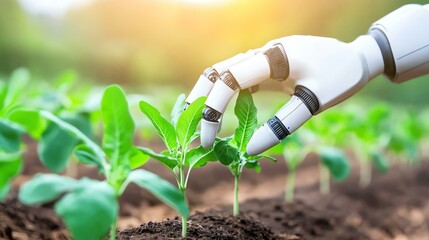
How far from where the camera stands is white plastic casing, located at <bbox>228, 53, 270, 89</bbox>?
956 millimetres

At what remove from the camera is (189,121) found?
0.97 m

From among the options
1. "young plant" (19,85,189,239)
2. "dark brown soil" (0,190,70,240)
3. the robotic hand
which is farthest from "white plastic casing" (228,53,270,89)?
"dark brown soil" (0,190,70,240)

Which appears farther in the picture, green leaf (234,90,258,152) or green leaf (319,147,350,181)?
green leaf (319,147,350,181)

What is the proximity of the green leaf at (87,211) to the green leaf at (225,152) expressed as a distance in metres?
0.31

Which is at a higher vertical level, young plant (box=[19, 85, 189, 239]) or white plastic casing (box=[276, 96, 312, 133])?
white plastic casing (box=[276, 96, 312, 133])

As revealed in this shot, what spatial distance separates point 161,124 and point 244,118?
7.2 inches

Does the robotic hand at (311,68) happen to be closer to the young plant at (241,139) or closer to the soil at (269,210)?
the young plant at (241,139)

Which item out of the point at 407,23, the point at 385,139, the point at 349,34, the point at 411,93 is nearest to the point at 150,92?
the point at 349,34

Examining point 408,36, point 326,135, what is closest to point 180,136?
point 408,36

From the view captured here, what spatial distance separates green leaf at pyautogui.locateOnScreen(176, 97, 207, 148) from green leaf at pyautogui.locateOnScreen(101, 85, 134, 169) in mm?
125

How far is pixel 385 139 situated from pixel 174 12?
3631 mm

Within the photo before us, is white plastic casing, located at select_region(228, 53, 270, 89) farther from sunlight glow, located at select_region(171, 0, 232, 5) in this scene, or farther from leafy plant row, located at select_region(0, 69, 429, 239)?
sunlight glow, located at select_region(171, 0, 232, 5)

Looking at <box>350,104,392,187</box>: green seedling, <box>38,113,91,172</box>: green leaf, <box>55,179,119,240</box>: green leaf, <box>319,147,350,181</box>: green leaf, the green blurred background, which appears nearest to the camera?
<box>55,179,119,240</box>: green leaf

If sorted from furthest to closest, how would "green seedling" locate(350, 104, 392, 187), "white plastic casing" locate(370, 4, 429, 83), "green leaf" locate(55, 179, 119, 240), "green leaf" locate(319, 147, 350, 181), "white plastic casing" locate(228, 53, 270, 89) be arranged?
"green seedling" locate(350, 104, 392, 187), "green leaf" locate(319, 147, 350, 181), "white plastic casing" locate(370, 4, 429, 83), "white plastic casing" locate(228, 53, 270, 89), "green leaf" locate(55, 179, 119, 240)
